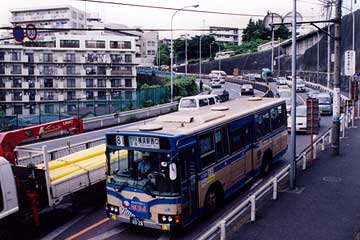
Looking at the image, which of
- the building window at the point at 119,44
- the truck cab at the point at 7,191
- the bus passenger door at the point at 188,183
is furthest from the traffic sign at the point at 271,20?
the building window at the point at 119,44

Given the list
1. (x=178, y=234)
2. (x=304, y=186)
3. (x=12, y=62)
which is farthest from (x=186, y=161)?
(x=12, y=62)

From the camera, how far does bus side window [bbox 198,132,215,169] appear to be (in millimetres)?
10188

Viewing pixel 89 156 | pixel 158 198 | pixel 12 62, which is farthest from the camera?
pixel 12 62

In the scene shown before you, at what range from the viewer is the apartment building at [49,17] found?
9681 cm

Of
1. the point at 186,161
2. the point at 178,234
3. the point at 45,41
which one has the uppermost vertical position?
the point at 45,41

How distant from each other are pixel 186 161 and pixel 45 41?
206 feet

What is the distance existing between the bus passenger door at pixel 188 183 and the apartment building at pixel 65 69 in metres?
48.7

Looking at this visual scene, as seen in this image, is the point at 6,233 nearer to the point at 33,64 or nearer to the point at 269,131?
the point at 269,131

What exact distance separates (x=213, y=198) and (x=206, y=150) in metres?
1.40

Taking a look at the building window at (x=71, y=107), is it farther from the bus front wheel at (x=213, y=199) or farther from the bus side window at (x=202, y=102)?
the bus front wheel at (x=213, y=199)

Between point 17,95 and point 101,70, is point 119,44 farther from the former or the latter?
point 17,95

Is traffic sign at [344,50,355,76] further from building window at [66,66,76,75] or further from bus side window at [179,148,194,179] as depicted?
A: building window at [66,66,76,75]

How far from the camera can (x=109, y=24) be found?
112125mm

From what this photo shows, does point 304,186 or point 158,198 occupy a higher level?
point 158,198
